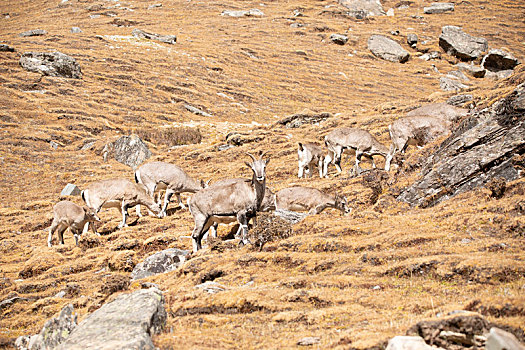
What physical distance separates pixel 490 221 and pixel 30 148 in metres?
39.9

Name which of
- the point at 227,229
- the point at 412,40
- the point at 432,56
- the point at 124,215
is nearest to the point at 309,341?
the point at 227,229

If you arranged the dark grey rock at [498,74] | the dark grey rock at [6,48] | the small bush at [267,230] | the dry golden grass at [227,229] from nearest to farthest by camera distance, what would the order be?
the dry golden grass at [227,229] → the small bush at [267,230] → the dark grey rock at [6,48] → the dark grey rock at [498,74]

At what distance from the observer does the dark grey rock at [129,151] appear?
3860 centimetres

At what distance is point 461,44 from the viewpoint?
95500mm

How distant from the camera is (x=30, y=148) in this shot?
1587 inches

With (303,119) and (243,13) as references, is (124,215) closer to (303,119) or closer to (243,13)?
(303,119)

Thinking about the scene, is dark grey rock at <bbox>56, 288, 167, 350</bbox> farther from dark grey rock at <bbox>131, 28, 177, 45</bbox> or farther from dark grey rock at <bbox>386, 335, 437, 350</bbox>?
dark grey rock at <bbox>131, 28, 177, 45</bbox>

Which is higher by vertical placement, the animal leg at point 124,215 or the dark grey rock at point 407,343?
the dark grey rock at point 407,343

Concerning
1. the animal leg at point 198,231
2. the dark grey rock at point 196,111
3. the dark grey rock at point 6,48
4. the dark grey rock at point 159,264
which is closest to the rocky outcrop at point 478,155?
the animal leg at point 198,231

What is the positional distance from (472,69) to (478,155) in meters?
80.3

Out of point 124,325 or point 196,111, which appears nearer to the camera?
point 124,325

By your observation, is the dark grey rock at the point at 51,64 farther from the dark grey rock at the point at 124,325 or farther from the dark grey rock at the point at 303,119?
the dark grey rock at the point at 124,325

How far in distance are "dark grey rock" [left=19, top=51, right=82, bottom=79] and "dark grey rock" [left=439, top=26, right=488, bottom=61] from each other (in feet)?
259

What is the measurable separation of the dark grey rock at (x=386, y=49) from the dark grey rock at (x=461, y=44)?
921cm
